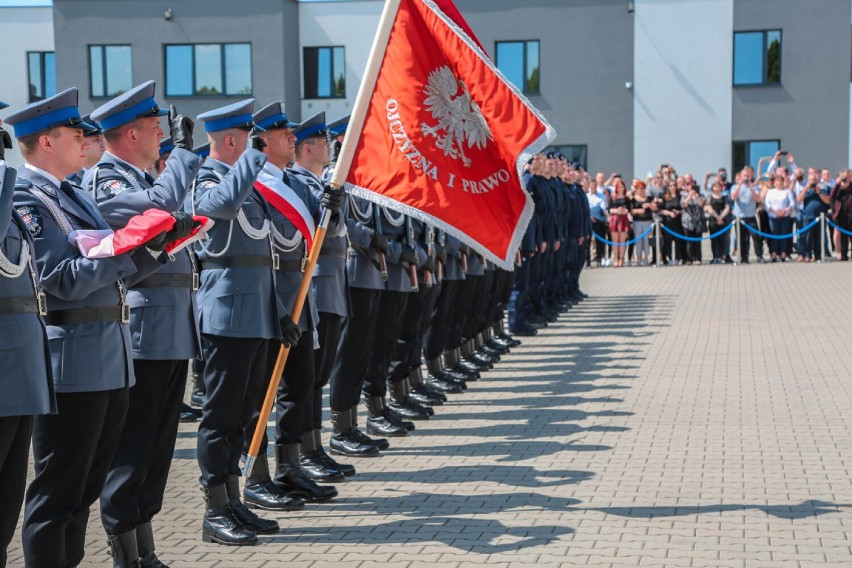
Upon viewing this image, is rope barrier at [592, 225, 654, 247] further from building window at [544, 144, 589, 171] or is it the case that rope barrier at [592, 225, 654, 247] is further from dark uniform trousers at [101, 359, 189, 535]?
dark uniform trousers at [101, 359, 189, 535]

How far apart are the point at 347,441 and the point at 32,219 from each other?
3903 mm

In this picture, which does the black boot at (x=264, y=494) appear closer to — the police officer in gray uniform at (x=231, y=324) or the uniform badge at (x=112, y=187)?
the police officer in gray uniform at (x=231, y=324)

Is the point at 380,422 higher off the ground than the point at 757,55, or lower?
lower

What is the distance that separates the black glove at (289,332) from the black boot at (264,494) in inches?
30.9

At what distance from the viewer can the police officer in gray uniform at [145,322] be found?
5090mm

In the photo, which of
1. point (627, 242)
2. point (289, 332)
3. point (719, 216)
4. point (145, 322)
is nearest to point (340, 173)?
point (289, 332)

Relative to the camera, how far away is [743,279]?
21.9 metres

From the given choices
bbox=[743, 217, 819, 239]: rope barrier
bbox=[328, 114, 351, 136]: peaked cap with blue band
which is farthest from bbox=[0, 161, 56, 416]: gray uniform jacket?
bbox=[743, 217, 819, 239]: rope barrier

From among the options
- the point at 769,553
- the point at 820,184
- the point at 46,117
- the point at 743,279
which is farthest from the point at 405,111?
the point at 820,184

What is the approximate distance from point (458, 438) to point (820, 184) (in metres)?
21.0

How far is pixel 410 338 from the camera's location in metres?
9.63

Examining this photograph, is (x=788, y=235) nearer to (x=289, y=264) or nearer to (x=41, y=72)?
(x=289, y=264)

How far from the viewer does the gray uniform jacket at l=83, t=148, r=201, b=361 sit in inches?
198

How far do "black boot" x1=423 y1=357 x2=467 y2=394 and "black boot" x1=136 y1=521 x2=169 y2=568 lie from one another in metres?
5.50
